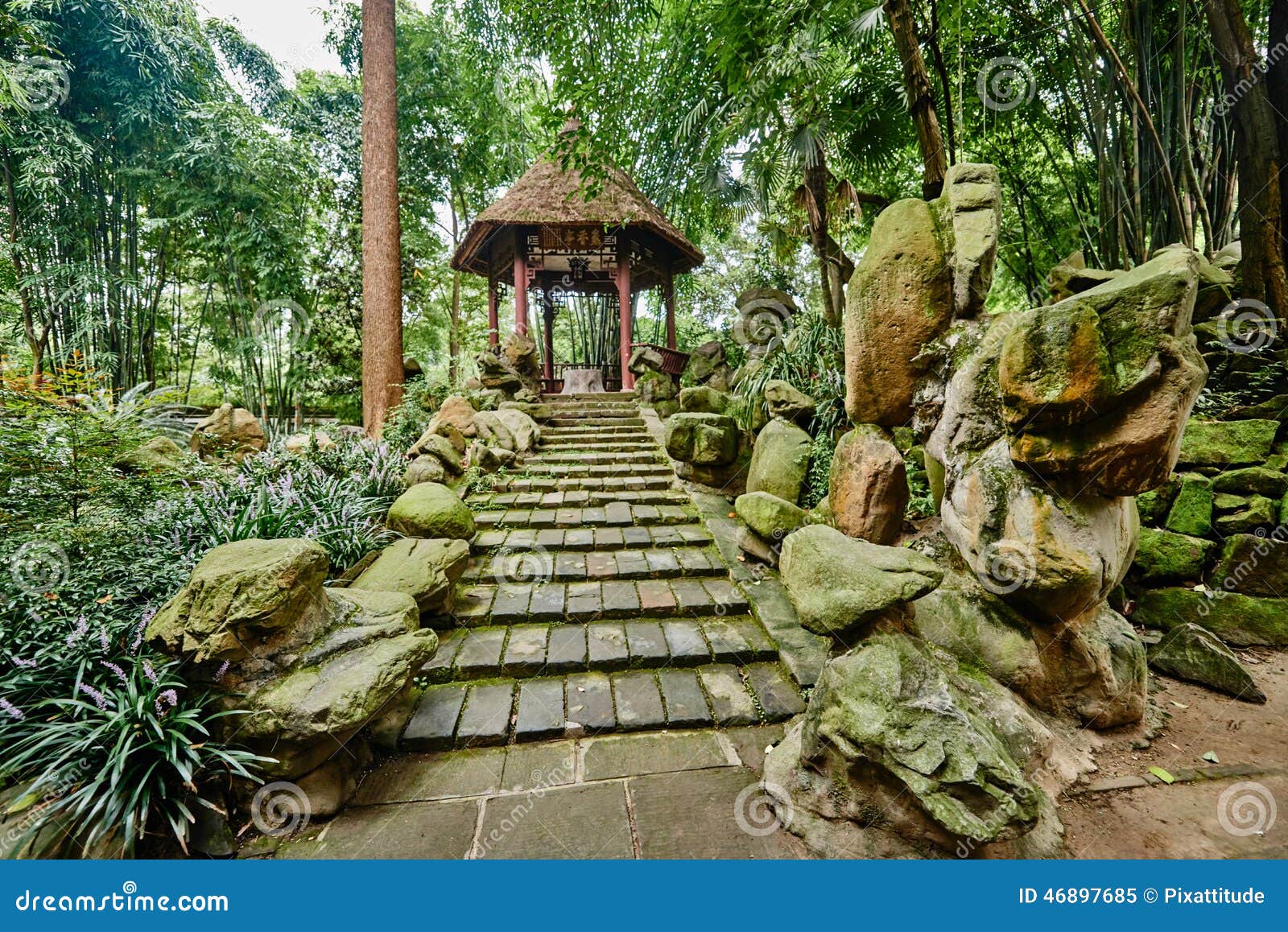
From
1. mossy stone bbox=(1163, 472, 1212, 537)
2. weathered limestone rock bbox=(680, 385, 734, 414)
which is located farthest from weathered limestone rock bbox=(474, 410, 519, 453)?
mossy stone bbox=(1163, 472, 1212, 537)

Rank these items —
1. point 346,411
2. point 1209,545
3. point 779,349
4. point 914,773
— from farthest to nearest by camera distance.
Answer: point 346,411 → point 779,349 → point 1209,545 → point 914,773

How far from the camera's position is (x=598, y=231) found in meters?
8.17

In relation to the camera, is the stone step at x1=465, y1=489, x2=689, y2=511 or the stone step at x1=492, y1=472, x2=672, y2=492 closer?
the stone step at x1=465, y1=489, x2=689, y2=511

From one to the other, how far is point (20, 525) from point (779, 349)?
18.4 ft

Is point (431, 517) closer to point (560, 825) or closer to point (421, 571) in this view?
point (421, 571)

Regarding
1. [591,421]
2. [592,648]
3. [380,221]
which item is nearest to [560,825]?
[592,648]

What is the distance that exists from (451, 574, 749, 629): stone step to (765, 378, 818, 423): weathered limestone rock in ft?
5.02

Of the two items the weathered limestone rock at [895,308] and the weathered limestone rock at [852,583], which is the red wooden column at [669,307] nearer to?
the weathered limestone rock at [895,308]

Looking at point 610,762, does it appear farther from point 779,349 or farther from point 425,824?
point 779,349

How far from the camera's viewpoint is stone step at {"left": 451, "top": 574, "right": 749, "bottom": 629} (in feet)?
8.71

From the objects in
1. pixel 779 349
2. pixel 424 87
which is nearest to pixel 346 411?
pixel 424 87

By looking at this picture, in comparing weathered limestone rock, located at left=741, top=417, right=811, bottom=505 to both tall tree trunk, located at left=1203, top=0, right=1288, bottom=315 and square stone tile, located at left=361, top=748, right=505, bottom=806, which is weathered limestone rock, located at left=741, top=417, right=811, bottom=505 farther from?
tall tree trunk, located at left=1203, top=0, right=1288, bottom=315

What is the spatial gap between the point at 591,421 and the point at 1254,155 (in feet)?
21.0

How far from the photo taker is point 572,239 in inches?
333
